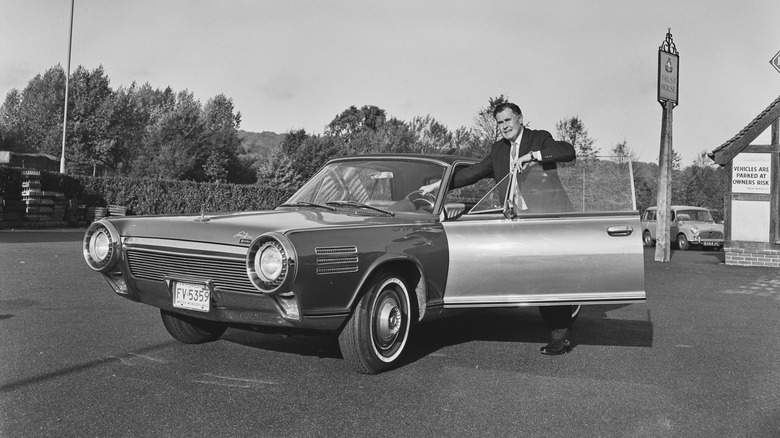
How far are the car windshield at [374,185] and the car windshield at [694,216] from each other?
20376 millimetres

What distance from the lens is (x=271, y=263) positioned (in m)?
3.90

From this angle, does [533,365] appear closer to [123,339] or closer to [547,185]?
[547,185]

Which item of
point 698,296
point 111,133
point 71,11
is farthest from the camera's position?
point 111,133

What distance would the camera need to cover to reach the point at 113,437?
10.3 feet

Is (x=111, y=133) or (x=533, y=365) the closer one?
(x=533, y=365)

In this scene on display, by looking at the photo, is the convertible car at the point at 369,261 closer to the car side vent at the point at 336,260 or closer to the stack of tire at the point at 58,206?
the car side vent at the point at 336,260

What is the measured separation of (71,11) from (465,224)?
114ft

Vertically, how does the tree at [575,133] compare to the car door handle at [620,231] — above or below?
above

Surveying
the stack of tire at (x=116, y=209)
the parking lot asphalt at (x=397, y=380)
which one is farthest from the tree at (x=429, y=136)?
the parking lot asphalt at (x=397, y=380)

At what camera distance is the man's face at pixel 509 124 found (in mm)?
5469

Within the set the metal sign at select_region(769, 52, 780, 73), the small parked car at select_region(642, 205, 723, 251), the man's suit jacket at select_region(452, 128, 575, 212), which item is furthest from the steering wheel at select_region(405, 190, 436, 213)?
the small parked car at select_region(642, 205, 723, 251)

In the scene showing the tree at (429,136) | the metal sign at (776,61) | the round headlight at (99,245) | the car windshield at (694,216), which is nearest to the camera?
the round headlight at (99,245)

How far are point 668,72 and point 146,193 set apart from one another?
21.7 metres

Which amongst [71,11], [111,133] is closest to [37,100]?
[111,133]
